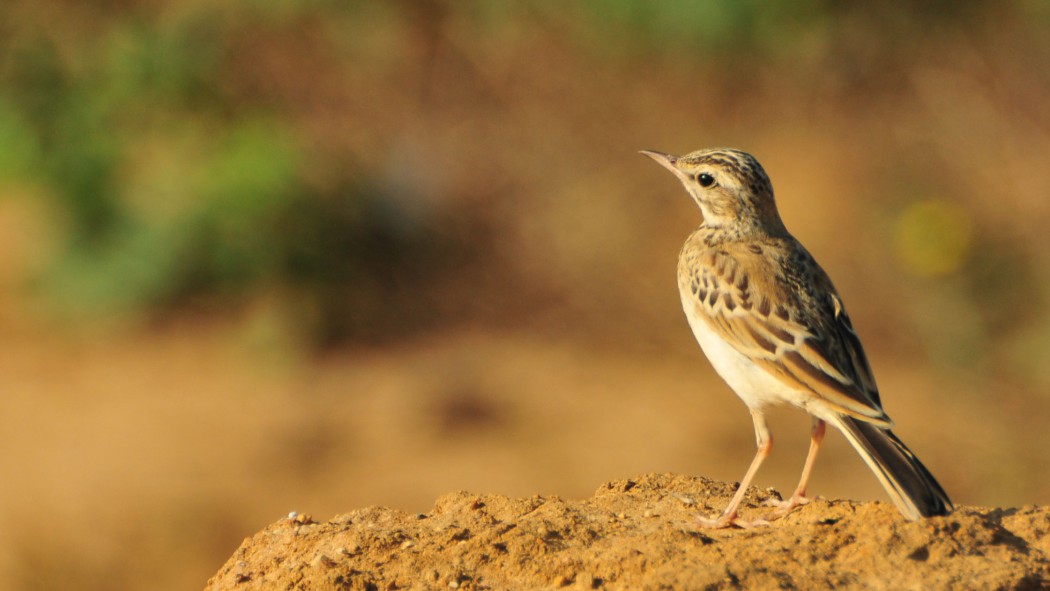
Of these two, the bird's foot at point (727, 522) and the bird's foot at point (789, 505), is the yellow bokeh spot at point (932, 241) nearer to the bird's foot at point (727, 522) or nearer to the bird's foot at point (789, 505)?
the bird's foot at point (789, 505)

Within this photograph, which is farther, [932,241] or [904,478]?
[932,241]

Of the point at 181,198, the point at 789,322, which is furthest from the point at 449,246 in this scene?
the point at 789,322

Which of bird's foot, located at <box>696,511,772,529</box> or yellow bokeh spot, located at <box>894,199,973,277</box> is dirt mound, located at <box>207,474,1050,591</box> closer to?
bird's foot, located at <box>696,511,772,529</box>

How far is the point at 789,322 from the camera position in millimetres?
5383

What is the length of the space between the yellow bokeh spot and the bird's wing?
5972mm

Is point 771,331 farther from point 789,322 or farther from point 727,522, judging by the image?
point 727,522


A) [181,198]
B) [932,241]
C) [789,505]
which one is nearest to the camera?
[789,505]

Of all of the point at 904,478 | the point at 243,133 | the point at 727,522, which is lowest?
the point at 904,478

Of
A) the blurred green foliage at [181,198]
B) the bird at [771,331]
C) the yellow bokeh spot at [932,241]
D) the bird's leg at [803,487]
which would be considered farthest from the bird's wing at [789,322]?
the blurred green foliage at [181,198]

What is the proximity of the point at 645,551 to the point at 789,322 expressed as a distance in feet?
4.12

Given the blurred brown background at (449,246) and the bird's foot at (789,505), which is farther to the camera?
the blurred brown background at (449,246)

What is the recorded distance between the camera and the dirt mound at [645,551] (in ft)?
14.4

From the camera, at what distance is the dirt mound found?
173 inches

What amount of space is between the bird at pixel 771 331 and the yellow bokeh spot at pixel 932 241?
223 inches
